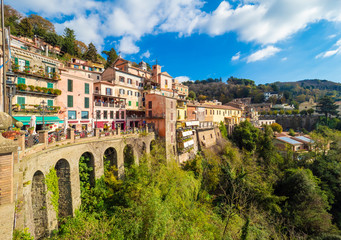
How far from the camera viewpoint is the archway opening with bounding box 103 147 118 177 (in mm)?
15852

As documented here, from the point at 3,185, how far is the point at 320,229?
2665cm

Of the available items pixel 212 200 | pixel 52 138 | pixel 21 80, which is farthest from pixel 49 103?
pixel 212 200

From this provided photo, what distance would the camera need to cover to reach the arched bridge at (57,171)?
8402 millimetres

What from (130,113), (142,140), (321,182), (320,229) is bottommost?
(320,229)

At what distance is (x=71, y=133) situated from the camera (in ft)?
41.3

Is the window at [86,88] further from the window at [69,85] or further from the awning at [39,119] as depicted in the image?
the awning at [39,119]

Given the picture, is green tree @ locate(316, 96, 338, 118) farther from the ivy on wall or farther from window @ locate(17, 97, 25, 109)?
window @ locate(17, 97, 25, 109)

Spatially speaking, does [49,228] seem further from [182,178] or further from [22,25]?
[22,25]

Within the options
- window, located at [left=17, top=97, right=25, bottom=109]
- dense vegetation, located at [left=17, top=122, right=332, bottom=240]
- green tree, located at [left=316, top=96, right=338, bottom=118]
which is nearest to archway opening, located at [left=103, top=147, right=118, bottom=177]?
dense vegetation, located at [left=17, top=122, right=332, bottom=240]

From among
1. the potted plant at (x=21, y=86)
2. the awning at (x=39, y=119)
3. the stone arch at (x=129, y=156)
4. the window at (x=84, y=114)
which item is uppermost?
the potted plant at (x=21, y=86)

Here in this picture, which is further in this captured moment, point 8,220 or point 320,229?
point 320,229

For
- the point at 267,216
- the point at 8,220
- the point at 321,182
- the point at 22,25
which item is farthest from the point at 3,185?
the point at 22,25

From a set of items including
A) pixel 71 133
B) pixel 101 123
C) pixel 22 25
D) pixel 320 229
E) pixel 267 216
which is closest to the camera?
pixel 71 133

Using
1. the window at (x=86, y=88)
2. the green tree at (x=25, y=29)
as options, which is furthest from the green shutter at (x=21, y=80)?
the green tree at (x=25, y=29)
